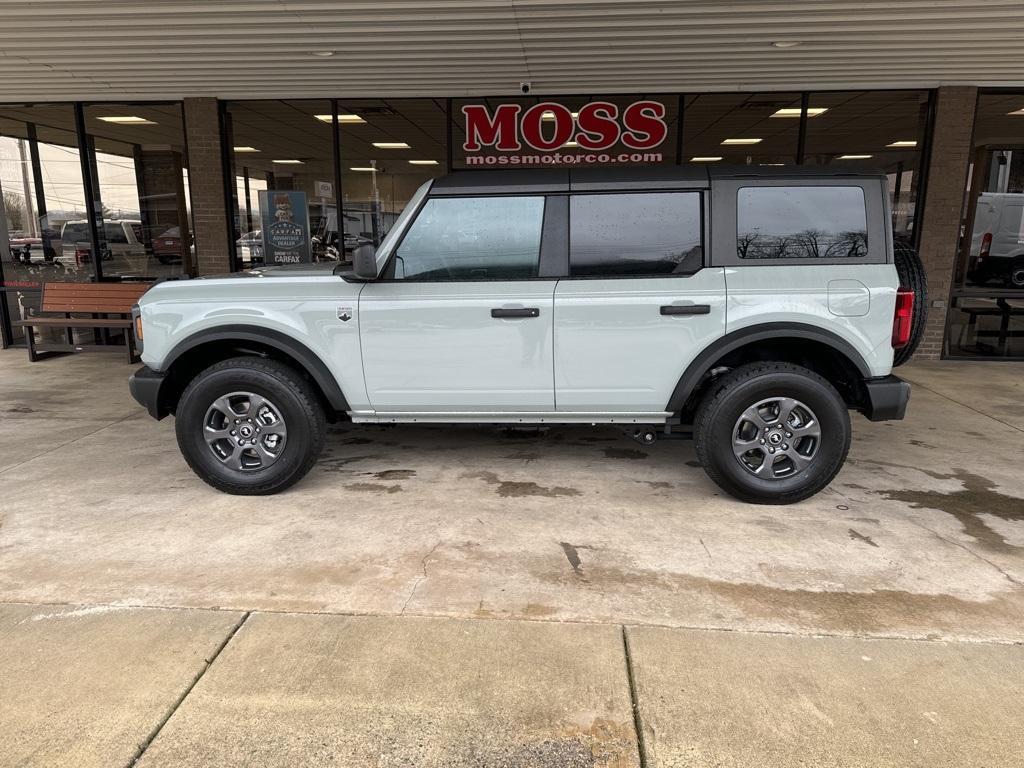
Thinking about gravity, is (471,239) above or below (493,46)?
below

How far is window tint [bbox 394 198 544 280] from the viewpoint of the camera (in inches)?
163

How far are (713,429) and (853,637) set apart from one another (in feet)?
4.80

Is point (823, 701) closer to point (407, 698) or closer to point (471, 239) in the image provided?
point (407, 698)

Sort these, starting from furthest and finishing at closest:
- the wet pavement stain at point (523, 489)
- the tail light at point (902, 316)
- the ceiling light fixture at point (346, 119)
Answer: the ceiling light fixture at point (346, 119) < the wet pavement stain at point (523, 489) < the tail light at point (902, 316)

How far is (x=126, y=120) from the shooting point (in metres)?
9.27

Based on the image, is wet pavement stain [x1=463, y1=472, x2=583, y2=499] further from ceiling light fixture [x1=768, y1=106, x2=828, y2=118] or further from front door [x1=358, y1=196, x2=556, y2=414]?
ceiling light fixture [x1=768, y1=106, x2=828, y2=118]

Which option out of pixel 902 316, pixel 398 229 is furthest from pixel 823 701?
pixel 398 229

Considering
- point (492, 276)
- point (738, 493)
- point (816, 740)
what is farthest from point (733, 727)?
point (492, 276)

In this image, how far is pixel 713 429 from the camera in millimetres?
4043

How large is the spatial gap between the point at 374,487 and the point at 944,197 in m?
7.76

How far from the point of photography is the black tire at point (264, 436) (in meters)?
4.17

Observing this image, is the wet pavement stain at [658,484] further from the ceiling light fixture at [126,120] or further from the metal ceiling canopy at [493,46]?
the ceiling light fixture at [126,120]

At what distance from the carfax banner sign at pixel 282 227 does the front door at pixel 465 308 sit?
582 cm

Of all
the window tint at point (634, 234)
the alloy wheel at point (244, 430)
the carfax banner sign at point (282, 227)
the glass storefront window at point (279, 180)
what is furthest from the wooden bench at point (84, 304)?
the window tint at point (634, 234)
